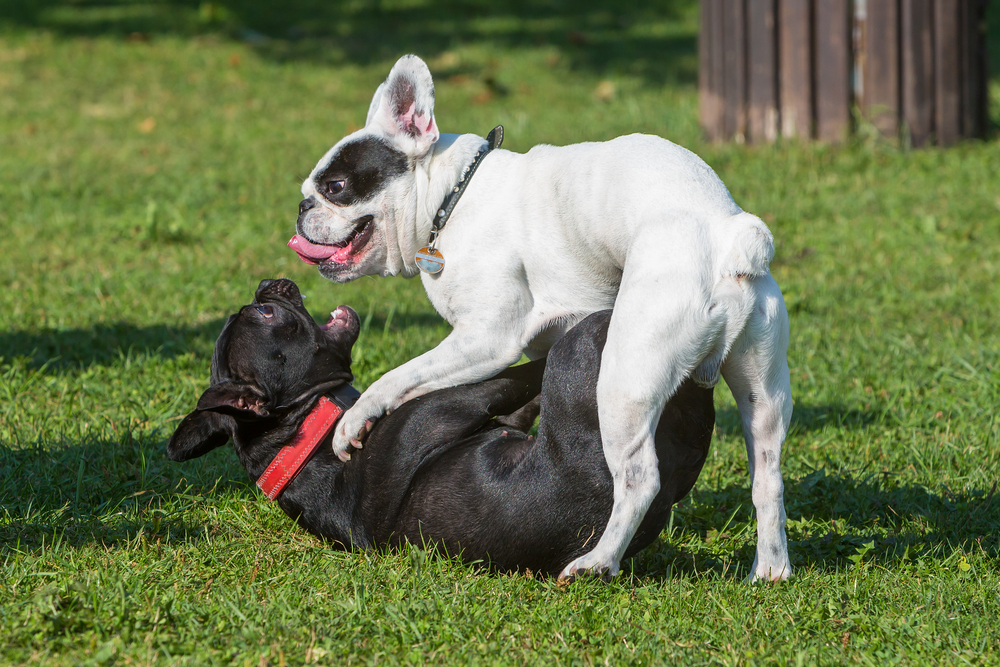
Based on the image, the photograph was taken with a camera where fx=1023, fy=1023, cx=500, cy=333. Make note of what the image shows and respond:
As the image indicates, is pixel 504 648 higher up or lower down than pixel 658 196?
lower down

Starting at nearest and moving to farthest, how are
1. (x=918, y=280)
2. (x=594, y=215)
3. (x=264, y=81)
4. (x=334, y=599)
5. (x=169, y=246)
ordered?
(x=334, y=599) → (x=594, y=215) → (x=918, y=280) → (x=169, y=246) → (x=264, y=81)

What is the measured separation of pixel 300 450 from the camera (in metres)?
3.68

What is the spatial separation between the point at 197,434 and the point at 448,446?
91cm

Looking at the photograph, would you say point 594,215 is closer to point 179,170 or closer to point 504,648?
point 504,648

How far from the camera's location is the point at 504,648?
2879mm

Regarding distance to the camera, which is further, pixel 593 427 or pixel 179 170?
pixel 179 170

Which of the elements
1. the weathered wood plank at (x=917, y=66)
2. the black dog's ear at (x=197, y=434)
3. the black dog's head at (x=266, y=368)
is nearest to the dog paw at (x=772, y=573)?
the black dog's head at (x=266, y=368)

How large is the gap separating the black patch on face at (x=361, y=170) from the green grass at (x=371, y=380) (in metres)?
1.23

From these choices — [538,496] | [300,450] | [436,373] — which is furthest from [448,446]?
[300,450]

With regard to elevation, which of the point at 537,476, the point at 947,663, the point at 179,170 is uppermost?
the point at 179,170

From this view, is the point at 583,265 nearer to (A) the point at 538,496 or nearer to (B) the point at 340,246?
(A) the point at 538,496

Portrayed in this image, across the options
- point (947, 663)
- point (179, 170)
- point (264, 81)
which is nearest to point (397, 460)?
point (947, 663)

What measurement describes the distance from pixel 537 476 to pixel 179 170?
6.67 metres

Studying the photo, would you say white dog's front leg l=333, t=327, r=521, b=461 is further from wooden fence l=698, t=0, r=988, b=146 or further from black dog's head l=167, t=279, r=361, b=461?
wooden fence l=698, t=0, r=988, b=146
